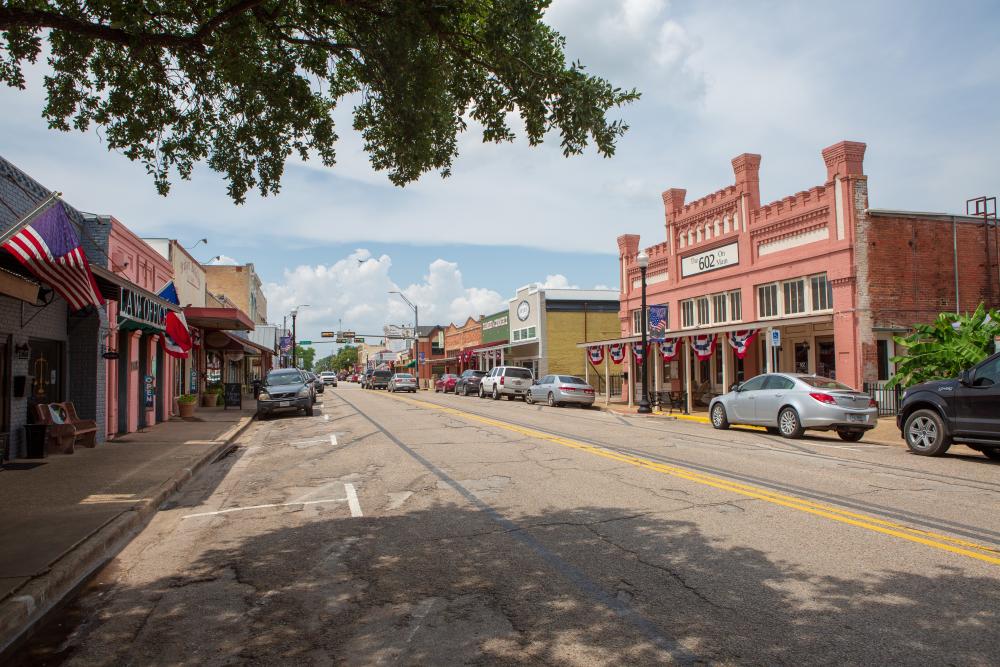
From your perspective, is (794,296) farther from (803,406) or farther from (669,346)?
(803,406)

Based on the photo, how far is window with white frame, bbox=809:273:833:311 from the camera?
72.0ft

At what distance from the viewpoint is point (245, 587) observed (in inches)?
205

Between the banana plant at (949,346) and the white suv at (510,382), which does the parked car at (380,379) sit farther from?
the banana plant at (949,346)

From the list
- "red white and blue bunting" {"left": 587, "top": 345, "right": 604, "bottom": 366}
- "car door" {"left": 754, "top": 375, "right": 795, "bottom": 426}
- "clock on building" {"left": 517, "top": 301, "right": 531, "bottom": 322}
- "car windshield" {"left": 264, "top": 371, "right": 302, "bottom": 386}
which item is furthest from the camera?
"clock on building" {"left": 517, "top": 301, "right": 531, "bottom": 322}

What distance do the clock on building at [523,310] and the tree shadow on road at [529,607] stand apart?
41826 millimetres

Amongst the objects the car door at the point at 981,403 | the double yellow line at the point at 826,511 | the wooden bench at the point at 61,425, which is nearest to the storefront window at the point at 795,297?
the car door at the point at 981,403

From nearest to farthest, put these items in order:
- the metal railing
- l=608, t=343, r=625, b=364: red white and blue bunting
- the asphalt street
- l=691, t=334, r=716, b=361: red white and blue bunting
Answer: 1. the asphalt street
2. the metal railing
3. l=691, t=334, r=716, b=361: red white and blue bunting
4. l=608, t=343, r=625, b=364: red white and blue bunting

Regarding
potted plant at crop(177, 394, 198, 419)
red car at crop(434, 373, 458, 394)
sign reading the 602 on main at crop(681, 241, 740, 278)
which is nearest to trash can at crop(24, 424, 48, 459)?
potted plant at crop(177, 394, 198, 419)

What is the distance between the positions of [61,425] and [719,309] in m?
22.7

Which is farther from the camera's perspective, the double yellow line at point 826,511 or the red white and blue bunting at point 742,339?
the red white and blue bunting at point 742,339

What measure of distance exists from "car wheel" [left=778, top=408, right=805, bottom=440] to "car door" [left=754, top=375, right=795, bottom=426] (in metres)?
0.16

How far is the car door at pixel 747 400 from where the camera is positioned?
16.9 m

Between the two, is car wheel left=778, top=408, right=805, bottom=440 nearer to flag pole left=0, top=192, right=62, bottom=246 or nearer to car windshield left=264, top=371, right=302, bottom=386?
flag pole left=0, top=192, right=62, bottom=246

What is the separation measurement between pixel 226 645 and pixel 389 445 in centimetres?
997
